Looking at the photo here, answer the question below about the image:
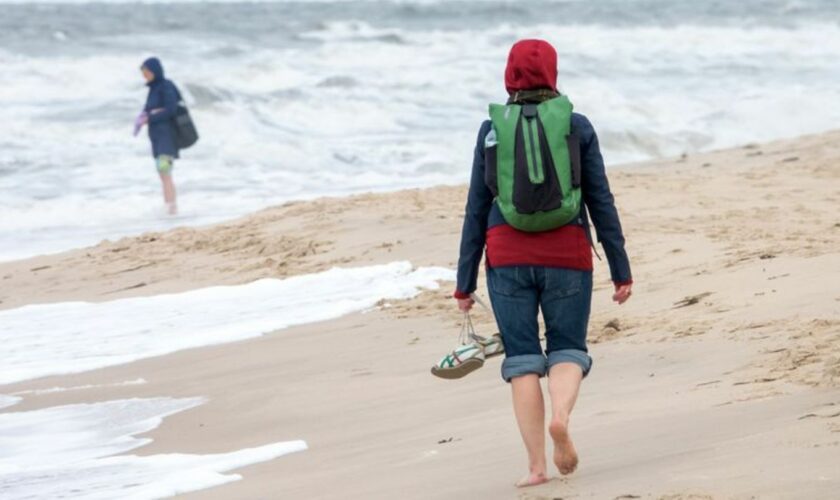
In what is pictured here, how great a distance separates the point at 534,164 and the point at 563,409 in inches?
26.8

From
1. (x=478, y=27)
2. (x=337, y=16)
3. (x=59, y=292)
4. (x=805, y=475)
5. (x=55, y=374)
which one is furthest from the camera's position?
(x=337, y=16)

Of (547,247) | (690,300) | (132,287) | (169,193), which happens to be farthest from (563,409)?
(169,193)

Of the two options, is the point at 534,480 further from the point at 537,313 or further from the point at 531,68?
the point at 531,68

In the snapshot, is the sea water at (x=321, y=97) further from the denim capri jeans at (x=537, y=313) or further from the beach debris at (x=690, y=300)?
the denim capri jeans at (x=537, y=313)

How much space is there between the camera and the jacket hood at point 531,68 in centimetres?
412

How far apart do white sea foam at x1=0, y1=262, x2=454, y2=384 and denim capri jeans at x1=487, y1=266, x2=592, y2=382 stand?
375 centimetres

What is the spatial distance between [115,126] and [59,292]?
34.2 feet

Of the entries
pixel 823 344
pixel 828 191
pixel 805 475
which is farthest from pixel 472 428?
pixel 828 191

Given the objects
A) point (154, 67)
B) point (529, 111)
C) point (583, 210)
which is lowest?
point (154, 67)

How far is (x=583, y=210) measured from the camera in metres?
4.20

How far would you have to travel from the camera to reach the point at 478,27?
39469 mm

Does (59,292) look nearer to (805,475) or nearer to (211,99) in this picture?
(805,475)

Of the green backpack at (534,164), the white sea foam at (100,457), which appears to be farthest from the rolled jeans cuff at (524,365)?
the white sea foam at (100,457)

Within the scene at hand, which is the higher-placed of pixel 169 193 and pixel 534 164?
pixel 534 164
